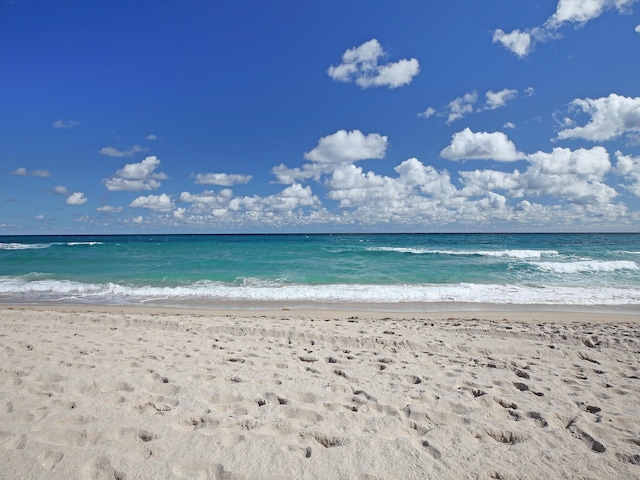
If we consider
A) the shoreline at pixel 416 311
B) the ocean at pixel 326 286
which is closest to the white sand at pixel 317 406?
the shoreline at pixel 416 311

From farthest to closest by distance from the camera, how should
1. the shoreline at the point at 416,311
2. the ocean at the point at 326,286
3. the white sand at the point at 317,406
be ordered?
the ocean at the point at 326,286 < the shoreline at the point at 416,311 < the white sand at the point at 317,406

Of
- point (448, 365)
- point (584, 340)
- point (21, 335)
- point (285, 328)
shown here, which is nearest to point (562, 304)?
point (584, 340)

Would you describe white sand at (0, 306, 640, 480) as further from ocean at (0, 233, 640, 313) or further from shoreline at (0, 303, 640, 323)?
ocean at (0, 233, 640, 313)

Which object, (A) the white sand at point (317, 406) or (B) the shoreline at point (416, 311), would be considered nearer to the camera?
(A) the white sand at point (317, 406)

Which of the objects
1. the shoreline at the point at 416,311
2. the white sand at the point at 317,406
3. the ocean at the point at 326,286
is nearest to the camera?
the white sand at the point at 317,406

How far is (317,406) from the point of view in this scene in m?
3.79

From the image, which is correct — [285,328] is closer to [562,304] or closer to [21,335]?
[21,335]

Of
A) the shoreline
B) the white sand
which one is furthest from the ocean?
the white sand

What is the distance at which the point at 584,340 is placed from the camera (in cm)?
675

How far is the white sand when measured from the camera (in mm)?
2812

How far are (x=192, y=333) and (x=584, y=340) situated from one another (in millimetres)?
8104

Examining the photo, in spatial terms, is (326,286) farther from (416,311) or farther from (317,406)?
(317,406)

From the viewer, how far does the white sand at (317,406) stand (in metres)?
2.81

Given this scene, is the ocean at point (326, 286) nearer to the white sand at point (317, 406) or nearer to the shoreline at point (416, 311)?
the shoreline at point (416, 311)
